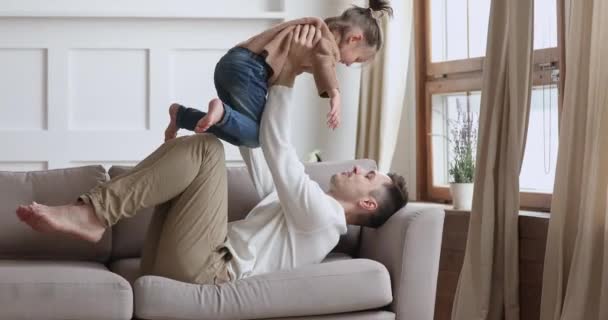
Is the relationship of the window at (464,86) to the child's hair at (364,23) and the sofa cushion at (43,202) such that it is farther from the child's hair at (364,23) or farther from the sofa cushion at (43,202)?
the sofa cushion at (43,202)

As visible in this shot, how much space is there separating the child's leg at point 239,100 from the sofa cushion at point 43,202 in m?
0.49

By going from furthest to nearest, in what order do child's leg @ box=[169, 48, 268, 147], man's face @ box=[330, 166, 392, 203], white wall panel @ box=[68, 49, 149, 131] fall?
white wall panel @ box=[68, 49, 149, 131]
man's face @ box=[330, 166, 392, 203]
child's leg @ box=[169, 48, 268, 147]

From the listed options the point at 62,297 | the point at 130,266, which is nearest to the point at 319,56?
the point at 130,266

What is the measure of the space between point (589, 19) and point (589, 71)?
0.59 ft

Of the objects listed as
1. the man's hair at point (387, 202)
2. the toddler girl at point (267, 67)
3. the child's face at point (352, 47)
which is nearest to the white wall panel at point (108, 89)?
the toddler girl at point (267, 67)

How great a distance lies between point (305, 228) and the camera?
9.43 ft

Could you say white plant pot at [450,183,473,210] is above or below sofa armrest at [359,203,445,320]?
above

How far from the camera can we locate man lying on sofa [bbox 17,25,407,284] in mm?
2613

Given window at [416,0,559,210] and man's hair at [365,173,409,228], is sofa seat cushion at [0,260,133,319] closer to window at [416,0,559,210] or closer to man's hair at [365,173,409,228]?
man's hair at [365,173,409,228]

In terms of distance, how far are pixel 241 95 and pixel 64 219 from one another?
687 mm

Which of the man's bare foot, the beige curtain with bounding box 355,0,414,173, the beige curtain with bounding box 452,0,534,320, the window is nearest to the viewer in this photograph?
the man's bare foot

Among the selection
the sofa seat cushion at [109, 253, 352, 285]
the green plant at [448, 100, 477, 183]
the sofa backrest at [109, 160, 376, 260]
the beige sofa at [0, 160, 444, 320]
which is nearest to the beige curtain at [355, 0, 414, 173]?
the green plant at [448, 100, 477, 183]

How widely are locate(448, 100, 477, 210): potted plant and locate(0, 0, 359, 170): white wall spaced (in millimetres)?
773

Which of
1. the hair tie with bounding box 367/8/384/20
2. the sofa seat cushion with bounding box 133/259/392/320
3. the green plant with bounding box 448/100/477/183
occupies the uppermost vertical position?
the hair tie with bounding box 367/8/384/20
